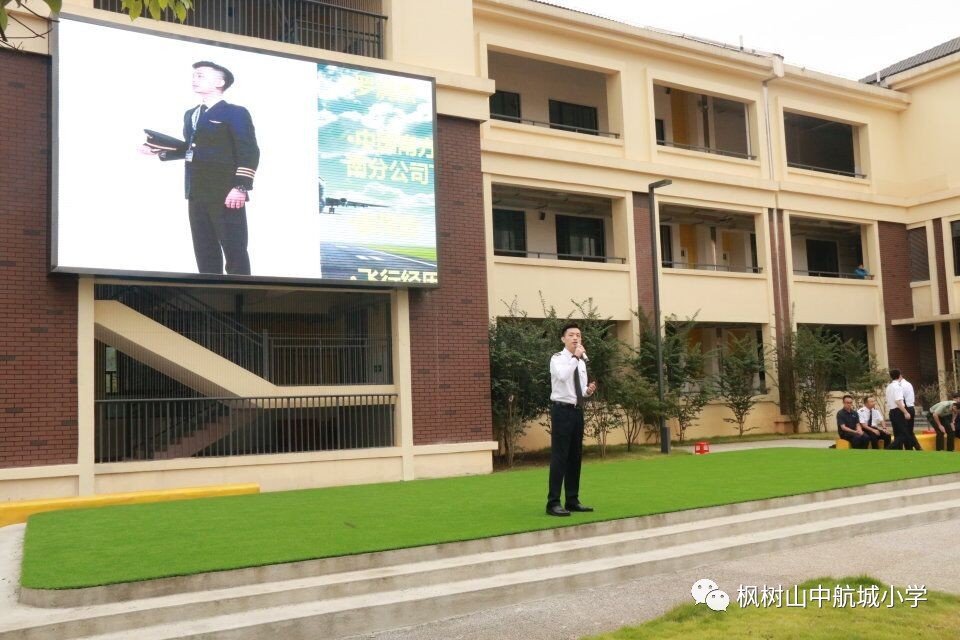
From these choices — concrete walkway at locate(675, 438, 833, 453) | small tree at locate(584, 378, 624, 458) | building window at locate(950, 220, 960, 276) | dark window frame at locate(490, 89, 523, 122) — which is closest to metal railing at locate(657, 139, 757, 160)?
dark window frame at locate(490, 89, 523, 122)

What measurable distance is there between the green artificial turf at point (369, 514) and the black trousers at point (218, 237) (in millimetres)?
3799

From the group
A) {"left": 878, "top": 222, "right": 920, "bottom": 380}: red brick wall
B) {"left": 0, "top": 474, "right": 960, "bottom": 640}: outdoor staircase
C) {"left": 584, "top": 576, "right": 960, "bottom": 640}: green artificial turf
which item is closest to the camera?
{"left": 584, "top": 576, "right": 960, "bottom": 640}: green artificial turf

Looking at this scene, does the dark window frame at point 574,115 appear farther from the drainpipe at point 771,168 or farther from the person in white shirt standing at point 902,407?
the person in white shirt standing at point 902,407

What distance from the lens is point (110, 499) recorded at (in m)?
13.2

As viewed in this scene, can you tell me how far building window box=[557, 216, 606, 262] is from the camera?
26.4 metres

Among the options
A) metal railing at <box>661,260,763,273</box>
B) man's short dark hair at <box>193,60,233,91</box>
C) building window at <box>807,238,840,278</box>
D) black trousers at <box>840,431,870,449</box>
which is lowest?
black trousers at <box>840,431,870,449</box>

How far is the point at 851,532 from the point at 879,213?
2149cm

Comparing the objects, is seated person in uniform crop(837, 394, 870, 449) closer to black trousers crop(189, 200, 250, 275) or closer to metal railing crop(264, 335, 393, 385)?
metal railing crop(264, 335, 393, 385)

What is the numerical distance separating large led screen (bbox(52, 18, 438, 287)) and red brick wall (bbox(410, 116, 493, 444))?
0.74m

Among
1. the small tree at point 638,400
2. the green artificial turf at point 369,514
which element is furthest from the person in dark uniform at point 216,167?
the small tree at point 638,400

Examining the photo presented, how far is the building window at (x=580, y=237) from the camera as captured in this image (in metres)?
26.4

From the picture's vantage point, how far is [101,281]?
14.5 metres

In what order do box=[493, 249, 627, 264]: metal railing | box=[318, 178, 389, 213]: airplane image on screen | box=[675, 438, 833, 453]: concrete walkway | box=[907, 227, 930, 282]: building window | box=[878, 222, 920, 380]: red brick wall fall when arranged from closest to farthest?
1. box=[318, 178, 389, 213]: airplane image on screen
2. box=[675, 438, 833, 453]: concrete walkway
3. box=[493, 249, 627, 264]: metal railing
4. box=[878, 222, 920, 380]: red brick wall
5. box=[907, 227, 930, 282]: building window

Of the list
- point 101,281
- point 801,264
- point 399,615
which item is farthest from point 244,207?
point 801,264
